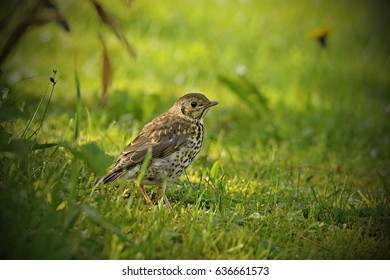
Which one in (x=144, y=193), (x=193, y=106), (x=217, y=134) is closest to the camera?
(x=144, y=193)

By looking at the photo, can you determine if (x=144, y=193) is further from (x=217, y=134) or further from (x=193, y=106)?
(x=217, y=134)

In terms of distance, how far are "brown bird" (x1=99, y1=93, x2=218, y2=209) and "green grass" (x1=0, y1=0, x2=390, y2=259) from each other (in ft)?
0.52

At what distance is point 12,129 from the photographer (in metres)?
5.19

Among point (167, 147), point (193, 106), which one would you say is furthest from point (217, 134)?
point (167, 147)

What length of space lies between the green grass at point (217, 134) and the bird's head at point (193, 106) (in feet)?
1.47

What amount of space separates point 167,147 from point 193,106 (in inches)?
22.0

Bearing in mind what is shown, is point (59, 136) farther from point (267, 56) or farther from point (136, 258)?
point (267, 56)

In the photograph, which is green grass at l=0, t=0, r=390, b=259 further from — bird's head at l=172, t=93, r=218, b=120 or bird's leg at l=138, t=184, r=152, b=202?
bird's head at l=172, t=93, r=218, b=120

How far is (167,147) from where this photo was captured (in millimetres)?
4625

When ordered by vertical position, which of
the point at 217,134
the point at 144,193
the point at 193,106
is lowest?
the point at 144,193

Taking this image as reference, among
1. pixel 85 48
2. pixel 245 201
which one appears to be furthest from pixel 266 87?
pixel 245 201

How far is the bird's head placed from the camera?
16.5 feet

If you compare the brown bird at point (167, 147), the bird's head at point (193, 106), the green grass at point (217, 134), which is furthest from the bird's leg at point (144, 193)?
the bird's head at point (193, 106)

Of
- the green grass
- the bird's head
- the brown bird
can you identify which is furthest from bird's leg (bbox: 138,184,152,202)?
the bird's head
